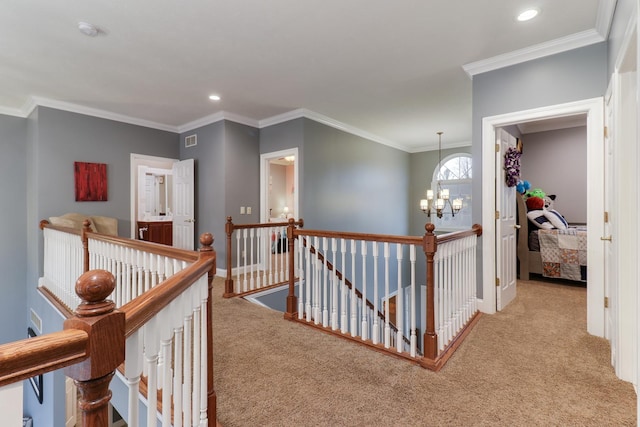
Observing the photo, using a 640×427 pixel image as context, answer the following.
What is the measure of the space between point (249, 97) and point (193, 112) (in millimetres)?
1160

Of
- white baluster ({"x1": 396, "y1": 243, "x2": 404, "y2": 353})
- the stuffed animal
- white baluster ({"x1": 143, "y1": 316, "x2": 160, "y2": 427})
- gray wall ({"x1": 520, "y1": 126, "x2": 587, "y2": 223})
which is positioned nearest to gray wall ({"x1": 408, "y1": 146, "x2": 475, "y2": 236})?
gray wall ({"x1": 520, "y1": 126, "x2": 587, "y2": 223})

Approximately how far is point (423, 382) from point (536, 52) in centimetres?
307

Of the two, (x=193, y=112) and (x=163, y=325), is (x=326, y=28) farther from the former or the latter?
(x=193, y=112)

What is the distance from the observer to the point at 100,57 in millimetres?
3002

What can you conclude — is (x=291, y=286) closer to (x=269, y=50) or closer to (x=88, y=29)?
(x=269, y=50)

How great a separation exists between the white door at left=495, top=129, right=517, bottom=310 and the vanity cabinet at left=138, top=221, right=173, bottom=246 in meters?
6.17

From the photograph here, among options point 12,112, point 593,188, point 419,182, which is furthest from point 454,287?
point 12,112

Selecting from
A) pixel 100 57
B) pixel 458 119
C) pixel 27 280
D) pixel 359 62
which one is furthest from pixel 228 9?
pixel 27 280

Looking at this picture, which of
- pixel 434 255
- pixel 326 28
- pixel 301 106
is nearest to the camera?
pixel 434 255

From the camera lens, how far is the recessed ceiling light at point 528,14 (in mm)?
2352

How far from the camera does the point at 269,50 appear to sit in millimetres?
2922

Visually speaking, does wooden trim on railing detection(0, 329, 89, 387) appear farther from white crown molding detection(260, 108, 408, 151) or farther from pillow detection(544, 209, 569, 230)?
pillow detection(544, 209, 569, 230)

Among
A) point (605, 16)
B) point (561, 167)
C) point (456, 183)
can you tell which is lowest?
point (456, 183)

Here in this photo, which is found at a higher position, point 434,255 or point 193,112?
point 193,112
